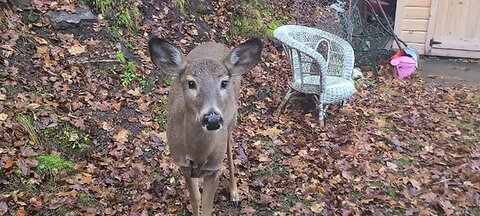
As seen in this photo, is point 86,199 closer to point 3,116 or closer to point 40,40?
point 3,116

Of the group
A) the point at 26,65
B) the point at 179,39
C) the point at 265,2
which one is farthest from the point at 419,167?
the point at 265,2

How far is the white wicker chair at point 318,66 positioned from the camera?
23.6ft

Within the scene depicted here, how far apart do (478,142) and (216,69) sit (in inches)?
195

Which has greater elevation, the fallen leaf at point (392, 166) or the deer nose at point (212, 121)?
the deer nose at point (212, 121)

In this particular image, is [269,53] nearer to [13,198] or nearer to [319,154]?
[319,154]

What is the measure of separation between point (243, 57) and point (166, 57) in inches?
21.8

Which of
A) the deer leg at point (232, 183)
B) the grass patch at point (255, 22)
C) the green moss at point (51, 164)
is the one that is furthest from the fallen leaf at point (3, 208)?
the grass patch at point (255, 22)

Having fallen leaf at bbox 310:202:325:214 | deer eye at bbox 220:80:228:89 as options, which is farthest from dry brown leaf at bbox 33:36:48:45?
fallen leaf at bbox 310:202:325:214

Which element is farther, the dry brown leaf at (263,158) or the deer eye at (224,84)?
the dry brown leaf at (263,158)

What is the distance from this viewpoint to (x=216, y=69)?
141 inches

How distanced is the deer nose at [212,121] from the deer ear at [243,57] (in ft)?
1.92

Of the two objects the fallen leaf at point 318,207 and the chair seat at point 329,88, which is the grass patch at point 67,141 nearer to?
the fallen leaf at point 318,207

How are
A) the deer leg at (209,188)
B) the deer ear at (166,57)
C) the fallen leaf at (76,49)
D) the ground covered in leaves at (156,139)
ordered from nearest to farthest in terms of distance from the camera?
the deer ear at (166,57) → the deer leg at (209,188) → the ground covered in leaves at (156,139) → the fallen leaf at (76,49)

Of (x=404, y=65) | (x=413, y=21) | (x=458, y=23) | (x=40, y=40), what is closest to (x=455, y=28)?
(x=458, y=23)
